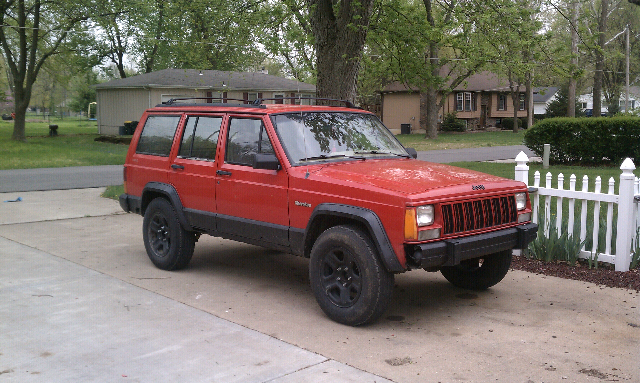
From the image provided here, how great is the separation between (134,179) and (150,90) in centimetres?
3200

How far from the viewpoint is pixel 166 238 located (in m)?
7.87

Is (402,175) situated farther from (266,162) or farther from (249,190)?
(249,190)

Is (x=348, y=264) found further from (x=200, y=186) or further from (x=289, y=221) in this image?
(x=200, y=186)

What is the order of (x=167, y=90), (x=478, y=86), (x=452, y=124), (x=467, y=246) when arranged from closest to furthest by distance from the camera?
1. (x=467, y=246)
2. (x=167, y=90)
3. (x=452, y=124)
4. (x=478, y=86)

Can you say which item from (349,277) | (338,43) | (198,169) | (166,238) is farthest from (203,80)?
(349,277)

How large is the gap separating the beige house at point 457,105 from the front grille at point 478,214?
45.0 meters

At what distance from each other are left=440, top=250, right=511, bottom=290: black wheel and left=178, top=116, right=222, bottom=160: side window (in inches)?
113

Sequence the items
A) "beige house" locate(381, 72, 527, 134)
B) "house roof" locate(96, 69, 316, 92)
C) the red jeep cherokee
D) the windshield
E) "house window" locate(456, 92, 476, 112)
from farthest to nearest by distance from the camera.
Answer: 1. "house window" locate(456, 92, 476, 112)
2. "beige house" locate(381, 72, 527, 134)
3. "house roof" locate(96, 69, 316, 92)
4. the windshield
5. the red jeep cherokee

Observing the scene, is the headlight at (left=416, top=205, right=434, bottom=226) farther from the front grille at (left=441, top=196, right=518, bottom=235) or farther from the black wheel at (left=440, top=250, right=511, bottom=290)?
the black wheel at (left=440, top=250, right=511, bottom=290)

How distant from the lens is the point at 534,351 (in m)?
5.18

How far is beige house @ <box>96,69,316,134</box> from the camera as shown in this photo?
3912cm

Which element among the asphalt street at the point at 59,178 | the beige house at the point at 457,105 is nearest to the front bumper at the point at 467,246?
the asphalt street at the point at 59,178

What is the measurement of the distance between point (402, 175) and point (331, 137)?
1125 millimetres

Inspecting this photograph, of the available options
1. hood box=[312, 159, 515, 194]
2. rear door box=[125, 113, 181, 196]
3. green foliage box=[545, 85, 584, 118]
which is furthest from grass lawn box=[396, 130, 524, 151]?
hood box=[312, 159, 515, 194]
